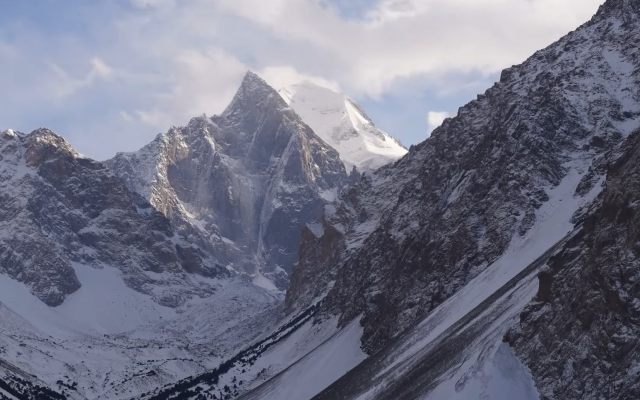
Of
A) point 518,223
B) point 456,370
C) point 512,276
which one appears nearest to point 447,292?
point 518,223

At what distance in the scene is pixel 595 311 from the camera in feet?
283

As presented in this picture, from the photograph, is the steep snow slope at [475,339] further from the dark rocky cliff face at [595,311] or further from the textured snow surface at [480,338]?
the dark rocky cliff face at [595,311]

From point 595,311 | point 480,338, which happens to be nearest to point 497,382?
point 595,311

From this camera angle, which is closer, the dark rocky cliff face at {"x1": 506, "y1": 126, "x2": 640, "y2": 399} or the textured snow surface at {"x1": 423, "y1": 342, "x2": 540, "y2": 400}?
the dark rocky cliff face at {"x1": 506, "y1": 126, "x2": 640, "y2": 399}

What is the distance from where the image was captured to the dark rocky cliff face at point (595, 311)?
78.5 m

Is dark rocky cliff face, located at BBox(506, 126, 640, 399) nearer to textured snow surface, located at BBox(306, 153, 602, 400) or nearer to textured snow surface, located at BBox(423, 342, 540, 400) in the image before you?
textured snow surface, located at BBox(423, 342, 540, 400)

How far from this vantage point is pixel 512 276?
144 m

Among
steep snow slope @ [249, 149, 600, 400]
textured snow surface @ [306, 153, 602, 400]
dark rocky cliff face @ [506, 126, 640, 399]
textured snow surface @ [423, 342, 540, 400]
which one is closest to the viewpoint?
dark rocky cliff face @ [506, 126, 640, 399]

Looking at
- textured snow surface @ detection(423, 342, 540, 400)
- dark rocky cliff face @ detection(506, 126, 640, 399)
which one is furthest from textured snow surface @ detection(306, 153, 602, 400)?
dark rocky cliff face @ detection(506, 126, 640, 399)

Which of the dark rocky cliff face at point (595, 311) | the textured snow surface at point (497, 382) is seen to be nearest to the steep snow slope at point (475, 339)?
the textured snow surface at point (497, 382)

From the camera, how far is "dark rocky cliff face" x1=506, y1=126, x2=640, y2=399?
258ft

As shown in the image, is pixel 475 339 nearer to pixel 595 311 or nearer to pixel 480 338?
pixel 480 338

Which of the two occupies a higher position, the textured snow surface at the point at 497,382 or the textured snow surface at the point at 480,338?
the textured snow surface at the point at 480,338

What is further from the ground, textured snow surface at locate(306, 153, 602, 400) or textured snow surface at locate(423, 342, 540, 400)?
textured snow surface at locate(306, 153, 602, 400)
